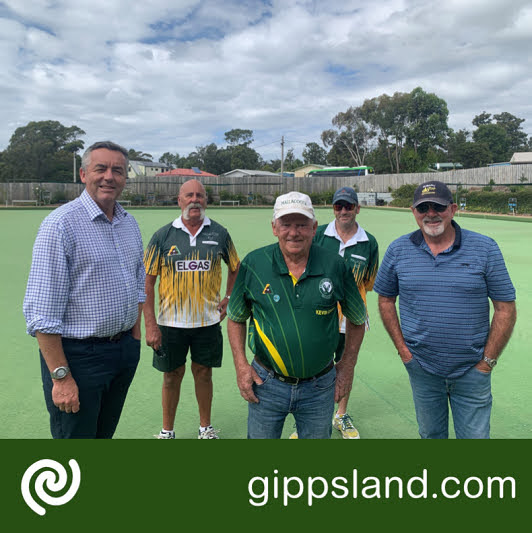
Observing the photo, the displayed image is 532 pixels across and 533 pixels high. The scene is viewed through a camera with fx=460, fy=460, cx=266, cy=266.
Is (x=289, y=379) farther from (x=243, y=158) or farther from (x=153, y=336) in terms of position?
(x=243, y=158)

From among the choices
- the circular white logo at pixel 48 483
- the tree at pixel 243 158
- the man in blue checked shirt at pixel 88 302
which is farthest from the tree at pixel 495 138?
the circular white logo at pixel 48 483

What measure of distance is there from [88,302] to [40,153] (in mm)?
66344

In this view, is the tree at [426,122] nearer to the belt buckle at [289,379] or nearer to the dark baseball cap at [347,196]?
the dark baseball cap at [347,196]

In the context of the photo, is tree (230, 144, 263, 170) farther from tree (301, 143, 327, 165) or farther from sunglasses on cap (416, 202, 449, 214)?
sunglasses on cap (416, 202, 449, 214)

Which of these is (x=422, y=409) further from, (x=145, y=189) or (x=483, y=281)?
(x=145, y=189)

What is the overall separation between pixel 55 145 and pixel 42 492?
246ft

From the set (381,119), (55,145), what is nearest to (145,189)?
(55,145)

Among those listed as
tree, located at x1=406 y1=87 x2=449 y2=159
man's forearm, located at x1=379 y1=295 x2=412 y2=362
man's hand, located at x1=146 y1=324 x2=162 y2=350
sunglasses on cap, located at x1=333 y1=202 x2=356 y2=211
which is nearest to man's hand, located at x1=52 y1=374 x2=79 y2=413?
man's hand, located at x1=146 y1=324 x2=162 y2=350

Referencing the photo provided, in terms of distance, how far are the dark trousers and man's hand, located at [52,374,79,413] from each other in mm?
68

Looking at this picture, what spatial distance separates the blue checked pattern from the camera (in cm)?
223

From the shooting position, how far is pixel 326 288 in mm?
2418

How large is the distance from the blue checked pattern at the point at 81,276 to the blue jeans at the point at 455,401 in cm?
182

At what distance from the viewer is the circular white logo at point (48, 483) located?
214cm

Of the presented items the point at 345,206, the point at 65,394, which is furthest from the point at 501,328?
the point at 65,394
